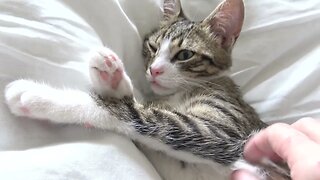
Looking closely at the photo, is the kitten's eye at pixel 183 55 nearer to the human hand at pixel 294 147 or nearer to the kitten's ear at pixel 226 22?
the kitten's ear at pixel 226 22

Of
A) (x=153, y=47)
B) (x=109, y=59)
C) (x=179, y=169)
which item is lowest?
(x=179, y=169)

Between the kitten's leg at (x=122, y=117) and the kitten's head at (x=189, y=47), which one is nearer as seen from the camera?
the kitten's leg at (x=122, y=117)

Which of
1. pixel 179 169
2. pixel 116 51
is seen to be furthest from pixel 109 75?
pixel 179 169

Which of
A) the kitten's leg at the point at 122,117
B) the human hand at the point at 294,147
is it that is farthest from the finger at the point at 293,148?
the kitten's leg at the point at 122,117

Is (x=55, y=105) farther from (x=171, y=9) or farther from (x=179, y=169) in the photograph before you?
(x=171, y=9)

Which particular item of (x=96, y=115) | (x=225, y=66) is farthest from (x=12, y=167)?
(x=225, y=66)

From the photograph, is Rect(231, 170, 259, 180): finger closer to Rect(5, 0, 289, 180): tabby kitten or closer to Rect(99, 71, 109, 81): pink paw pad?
Rect(5, 0, 289, 180): tabby kitten

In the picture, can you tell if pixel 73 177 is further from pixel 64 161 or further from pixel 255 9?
pixel 255 9

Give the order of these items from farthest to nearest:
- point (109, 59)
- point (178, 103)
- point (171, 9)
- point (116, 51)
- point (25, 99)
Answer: point (171, 9) → point (178, 103) → point (116, 51) → point (109, 59) → point (25, 99)
